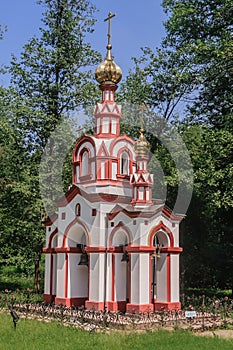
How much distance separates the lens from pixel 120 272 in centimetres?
1464

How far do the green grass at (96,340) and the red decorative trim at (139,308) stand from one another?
2.72m

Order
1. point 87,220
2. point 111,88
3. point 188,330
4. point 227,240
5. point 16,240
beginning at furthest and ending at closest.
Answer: point 227,240, point 16,240, point 111,88, point 87,220, point 188,330

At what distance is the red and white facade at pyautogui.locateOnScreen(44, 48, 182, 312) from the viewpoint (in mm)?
14094

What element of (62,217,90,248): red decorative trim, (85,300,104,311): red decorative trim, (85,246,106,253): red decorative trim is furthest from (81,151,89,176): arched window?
(85,300,104,311): red decorative trim

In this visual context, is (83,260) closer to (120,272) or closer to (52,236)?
(120,272)

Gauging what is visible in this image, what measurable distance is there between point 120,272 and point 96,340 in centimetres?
484

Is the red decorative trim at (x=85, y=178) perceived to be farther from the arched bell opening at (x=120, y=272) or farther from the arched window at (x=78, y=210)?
the arched bell opening at (x=120, y=272)

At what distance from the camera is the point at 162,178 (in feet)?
67.2

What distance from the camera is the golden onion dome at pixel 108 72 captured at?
1667 centimetres

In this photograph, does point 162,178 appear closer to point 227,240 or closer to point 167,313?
point 227,240

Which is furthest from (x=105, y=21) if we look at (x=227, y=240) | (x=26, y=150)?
(x=227, y=240)

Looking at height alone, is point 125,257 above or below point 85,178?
below

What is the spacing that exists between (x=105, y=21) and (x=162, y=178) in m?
6.84

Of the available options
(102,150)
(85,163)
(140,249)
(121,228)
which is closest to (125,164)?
(102,150)
